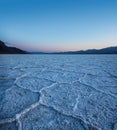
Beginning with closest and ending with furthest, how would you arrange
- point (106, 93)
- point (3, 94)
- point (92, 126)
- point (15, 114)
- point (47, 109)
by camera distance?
point (92, 126) < point (15, 114) < point (47, 109) < point (3, 94) < point (106, 93)

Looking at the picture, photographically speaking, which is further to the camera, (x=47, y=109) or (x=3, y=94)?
(x=3, y=94)

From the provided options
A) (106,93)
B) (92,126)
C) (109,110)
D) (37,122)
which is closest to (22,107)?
(37,122)

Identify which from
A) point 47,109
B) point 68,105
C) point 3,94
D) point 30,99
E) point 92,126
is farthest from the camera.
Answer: point 3,94

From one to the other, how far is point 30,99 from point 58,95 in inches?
15.2

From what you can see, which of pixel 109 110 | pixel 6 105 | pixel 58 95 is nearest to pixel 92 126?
pixel 109 110

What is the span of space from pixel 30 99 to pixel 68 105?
478 millimetres

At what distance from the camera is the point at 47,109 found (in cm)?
150

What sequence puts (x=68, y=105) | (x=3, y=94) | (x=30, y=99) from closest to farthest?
(x=68, y=105)
(x=30, y=99)
(x=3, y=94)

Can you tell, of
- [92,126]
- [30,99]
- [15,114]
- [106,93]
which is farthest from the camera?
[106,93]

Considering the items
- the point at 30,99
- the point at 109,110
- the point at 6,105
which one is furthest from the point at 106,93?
the point at 6,105

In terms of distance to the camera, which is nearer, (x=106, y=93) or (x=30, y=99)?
(x=30, y=99)

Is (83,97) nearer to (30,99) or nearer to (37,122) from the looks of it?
(30,99)

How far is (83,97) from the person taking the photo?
1.88 m

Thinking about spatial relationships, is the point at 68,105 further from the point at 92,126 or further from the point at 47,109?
the point at 92,126
